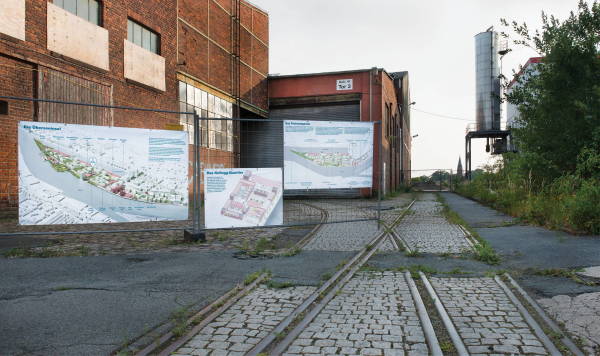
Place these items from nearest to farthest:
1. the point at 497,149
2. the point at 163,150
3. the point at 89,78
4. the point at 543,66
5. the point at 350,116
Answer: the point at 163,150 → the point at 543,66 → the point at 89,78 → the point at 350,116 → the point at 497,149

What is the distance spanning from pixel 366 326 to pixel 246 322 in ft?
3.27

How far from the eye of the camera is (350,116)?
2689 cm

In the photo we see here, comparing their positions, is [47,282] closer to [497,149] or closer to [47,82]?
[47,82]

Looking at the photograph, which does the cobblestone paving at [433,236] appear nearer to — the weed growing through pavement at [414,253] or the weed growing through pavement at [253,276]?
the weed growing through pavement at [414,253]

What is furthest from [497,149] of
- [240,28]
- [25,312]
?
[25,312]

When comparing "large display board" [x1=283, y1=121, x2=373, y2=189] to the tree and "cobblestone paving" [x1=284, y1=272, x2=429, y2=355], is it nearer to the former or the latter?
"cobblestone paving" [x1=284, y1=272, x2=429, y2=355]

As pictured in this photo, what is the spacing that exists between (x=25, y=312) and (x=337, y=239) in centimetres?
549

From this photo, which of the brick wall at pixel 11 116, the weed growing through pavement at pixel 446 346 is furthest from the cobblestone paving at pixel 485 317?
the brick wall at pixel 11 116

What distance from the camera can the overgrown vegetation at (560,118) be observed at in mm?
10805

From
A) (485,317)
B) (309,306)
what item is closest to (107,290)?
(309,306)

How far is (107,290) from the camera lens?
15.1 feet

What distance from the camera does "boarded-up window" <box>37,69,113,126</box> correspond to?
12.6 m

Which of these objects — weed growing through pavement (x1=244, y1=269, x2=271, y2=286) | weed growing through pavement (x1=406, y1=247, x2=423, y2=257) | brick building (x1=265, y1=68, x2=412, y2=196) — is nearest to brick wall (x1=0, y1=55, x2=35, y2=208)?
weed growing through pavement (x1=244, y1=269, x2=271, y2=286)

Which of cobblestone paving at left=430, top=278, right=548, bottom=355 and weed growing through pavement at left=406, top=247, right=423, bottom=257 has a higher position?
weed growing through pavement at left=406, top=247, right=423, bottom=257
